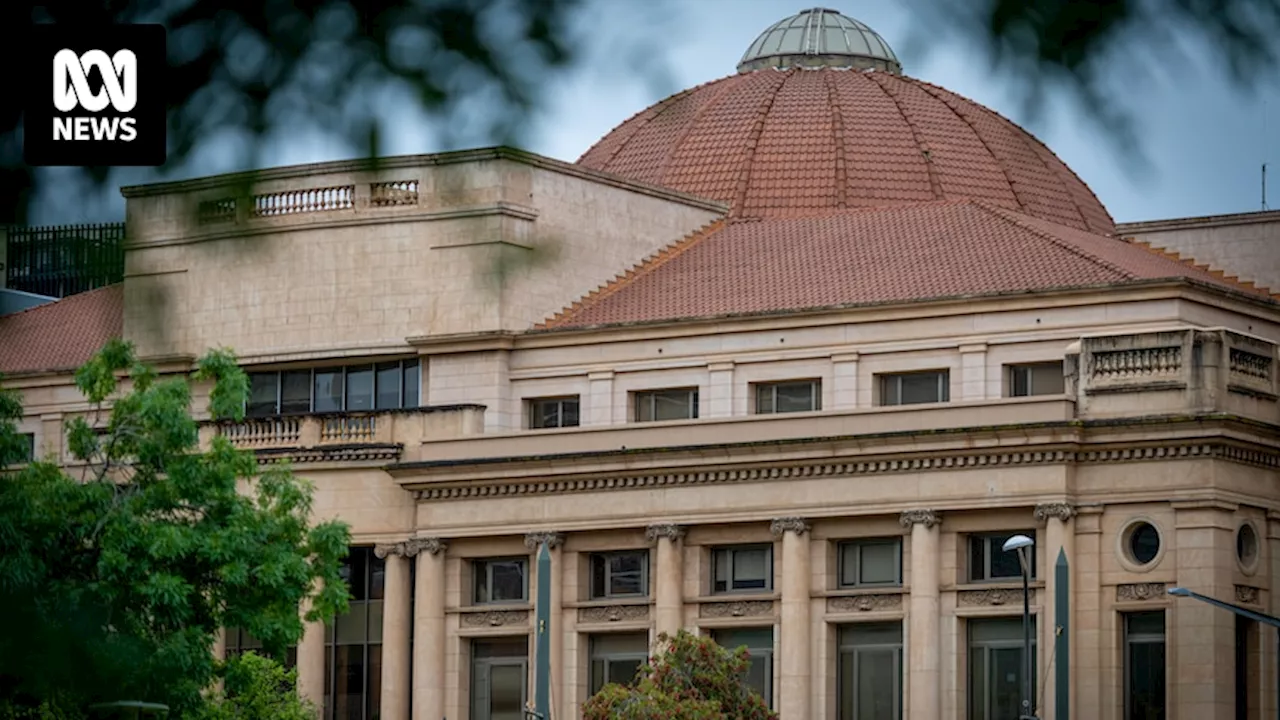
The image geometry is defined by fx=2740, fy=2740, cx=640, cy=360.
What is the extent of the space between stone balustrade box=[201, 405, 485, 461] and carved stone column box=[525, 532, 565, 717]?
293 cm

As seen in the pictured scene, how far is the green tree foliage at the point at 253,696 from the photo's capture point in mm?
46062

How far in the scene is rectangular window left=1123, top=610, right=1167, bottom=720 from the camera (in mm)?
51125

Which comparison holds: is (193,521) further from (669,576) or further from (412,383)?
(412,383)

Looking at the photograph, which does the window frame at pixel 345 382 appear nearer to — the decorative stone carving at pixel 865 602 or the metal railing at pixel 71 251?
the decorative stone carving at pixel 865 602

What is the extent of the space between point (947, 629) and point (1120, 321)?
288 inches

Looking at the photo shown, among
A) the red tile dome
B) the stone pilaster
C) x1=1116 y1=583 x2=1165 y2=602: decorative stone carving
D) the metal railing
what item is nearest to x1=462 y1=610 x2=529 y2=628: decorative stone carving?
the stone pilaster

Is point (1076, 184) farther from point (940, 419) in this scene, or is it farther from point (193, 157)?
point (193, 157)

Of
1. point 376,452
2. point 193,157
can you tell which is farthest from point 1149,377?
point 193,157

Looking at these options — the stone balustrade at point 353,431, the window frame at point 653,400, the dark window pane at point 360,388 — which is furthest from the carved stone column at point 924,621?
the dark window pane at point 360,388

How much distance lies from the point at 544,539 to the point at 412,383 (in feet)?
19.1

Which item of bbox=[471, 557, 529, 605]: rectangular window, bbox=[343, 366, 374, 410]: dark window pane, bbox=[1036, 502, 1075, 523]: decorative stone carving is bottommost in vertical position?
bbox=[471, 557, 529, 605]: rectangular window

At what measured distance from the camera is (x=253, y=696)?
4938 centimetres

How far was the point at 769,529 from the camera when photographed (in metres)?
56.1

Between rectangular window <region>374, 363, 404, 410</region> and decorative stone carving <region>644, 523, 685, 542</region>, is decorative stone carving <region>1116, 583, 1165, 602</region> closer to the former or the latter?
decorative stone carving <region>644, 523, 685, 542</region>
